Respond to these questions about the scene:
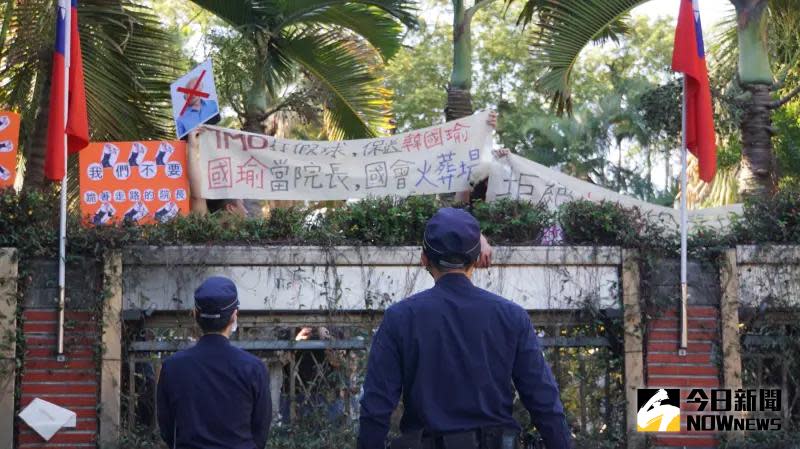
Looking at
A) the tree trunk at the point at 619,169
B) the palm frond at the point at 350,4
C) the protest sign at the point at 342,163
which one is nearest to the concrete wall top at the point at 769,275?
the protest sign at the point at 342,163

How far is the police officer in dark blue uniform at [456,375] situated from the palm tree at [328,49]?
8.01 meters

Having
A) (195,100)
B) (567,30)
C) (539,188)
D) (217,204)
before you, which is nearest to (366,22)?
(567,30)

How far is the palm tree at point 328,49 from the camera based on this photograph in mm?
12164

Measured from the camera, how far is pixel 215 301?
5.07 meters

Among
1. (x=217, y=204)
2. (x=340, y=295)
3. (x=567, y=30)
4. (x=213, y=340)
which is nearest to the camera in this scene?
(x=213, y=340)

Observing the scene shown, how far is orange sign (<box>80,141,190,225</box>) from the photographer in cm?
952

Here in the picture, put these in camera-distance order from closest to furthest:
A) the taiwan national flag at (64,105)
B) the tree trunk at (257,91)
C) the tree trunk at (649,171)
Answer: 1. the taiwan national flag at (64,105)
2. the tree trunk at (257,91)
3. the tree trunk at (649,171)

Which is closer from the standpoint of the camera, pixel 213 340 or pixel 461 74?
pixel 213 340

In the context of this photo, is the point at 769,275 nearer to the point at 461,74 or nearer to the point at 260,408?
the point at 461,74

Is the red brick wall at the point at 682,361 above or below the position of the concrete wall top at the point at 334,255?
below

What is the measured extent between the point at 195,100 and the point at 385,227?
2.29 meters

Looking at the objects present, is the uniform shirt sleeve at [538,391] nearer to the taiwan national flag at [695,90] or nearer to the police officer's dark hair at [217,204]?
the taiwan national flag at [695,90]

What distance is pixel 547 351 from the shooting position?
356 inches

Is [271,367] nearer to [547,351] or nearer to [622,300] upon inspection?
[547,351]
